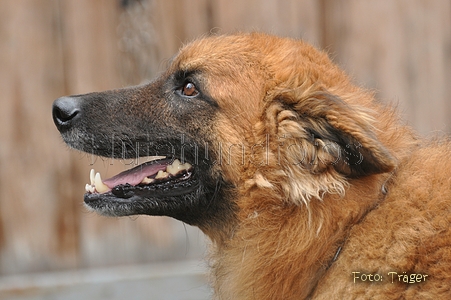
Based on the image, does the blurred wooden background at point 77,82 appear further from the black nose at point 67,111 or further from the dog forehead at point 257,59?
the black nose at point 67,111

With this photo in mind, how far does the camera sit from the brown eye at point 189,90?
3.01m

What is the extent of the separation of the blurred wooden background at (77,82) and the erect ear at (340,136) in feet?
5.87

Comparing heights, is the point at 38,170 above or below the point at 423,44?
below

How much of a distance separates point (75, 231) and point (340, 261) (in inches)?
105

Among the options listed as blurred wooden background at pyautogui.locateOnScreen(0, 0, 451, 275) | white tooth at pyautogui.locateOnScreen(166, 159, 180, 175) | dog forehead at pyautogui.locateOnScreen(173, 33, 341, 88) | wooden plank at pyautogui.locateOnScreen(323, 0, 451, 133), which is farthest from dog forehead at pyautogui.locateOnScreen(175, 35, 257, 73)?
wooden plank at pyautogui.locateOnScreen(323, 0, 451, 133)

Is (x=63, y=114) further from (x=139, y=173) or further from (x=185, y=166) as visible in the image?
(x=185, y=166)

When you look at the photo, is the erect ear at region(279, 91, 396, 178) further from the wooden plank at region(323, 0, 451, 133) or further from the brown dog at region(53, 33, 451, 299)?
the wooden plank at region(323, 0, 451, 133)

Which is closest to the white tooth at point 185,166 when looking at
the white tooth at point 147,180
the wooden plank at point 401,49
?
the white tooth at point 147,180

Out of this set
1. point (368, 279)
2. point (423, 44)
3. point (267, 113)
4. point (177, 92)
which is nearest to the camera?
point (368, 279)

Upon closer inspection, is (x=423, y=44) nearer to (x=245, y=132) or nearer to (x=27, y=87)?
(x=245, y=132)

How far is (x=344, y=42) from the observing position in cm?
513

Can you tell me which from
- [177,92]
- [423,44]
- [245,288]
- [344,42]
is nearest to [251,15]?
[344,42]

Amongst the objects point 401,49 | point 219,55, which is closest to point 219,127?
point 219,55

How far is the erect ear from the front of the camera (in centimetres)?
236
